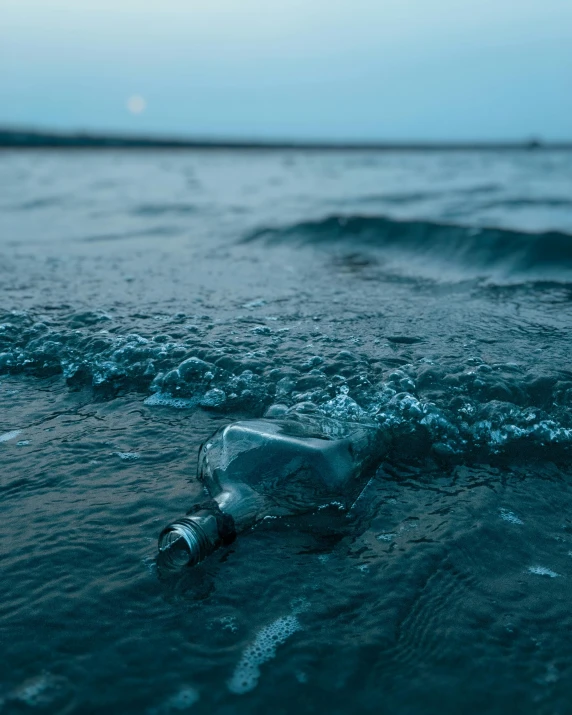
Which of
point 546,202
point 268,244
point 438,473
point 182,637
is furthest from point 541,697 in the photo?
point 546,202

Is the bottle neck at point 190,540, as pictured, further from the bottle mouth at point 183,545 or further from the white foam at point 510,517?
the white foam at point 510,517

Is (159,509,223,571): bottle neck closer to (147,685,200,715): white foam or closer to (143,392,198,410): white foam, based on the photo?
(147,685,200,715): white foam

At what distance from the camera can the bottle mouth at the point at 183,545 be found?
157 cm

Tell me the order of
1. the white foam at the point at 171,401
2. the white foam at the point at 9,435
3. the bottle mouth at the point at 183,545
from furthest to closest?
the white foam at the point at 171,401, the white foam at the point at 9,435, the bottle mouth at the point at 183,545

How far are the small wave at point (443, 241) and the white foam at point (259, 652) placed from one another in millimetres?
4655

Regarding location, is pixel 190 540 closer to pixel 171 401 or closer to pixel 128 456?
pixel 128 456

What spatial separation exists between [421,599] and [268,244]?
5.46 metres

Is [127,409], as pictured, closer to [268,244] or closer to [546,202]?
[268,244]

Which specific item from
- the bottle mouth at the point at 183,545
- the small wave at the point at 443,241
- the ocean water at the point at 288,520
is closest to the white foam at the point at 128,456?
the ocean water at the point at 288,520

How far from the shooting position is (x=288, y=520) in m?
1.91

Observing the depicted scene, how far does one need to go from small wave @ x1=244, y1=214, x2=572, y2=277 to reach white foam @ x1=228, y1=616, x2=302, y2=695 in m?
4.66

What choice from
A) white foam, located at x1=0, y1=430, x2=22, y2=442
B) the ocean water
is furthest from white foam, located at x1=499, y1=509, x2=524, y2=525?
white foam, located at x1=0, y1=430, x2=22, y2=442

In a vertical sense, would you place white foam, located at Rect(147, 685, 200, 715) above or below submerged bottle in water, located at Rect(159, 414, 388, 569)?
below

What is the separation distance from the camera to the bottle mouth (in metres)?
1.57
